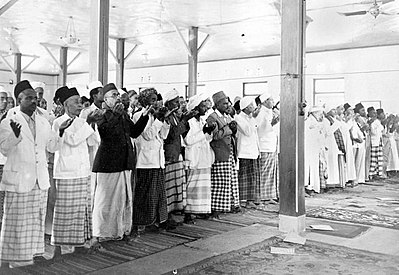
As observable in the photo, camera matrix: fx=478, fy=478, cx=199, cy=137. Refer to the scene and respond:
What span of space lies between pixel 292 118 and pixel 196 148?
1.20m

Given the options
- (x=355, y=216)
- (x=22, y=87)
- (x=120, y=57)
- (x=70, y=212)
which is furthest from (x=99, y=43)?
(x=120, y=57)

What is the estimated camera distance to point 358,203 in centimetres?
750

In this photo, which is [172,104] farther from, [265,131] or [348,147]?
[348,147]

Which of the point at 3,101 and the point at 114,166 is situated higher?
the point at 3,101

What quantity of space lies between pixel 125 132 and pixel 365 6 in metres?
6.49

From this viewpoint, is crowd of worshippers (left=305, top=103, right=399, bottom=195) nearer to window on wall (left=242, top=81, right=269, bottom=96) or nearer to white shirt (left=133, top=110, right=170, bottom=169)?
white shirt (left=133, top=110, right=170, bottom=169)

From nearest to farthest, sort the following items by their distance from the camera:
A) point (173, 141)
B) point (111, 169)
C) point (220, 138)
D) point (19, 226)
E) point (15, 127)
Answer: point (15, 127) → point (19, 226) → point (111, 169) → point (173, 141) → point (220, 138)

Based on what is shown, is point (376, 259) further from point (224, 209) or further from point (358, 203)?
point (358, 203)

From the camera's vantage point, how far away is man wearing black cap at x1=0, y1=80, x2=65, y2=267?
12.0ft

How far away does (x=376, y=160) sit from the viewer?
411 inches

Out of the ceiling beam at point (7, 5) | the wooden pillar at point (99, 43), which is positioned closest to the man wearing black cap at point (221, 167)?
the wooden pillar at point (99, 43)

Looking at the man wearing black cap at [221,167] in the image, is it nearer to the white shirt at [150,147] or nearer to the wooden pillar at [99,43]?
the white shirt at [150,147]

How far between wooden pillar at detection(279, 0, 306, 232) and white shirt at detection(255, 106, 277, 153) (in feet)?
5.09

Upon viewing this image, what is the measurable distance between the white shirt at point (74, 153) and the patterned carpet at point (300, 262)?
3.88ft
